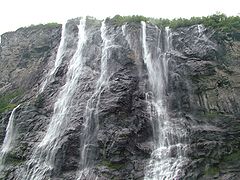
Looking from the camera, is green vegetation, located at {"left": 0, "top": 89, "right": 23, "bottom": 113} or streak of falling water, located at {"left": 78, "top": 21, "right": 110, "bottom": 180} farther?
green vegetation, located at {"left": 0, "top": 89, "right": 23, "bottom": 113}

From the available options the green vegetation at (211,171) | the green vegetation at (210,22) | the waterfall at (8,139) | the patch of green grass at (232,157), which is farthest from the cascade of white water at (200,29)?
the waterfall at (8,139)

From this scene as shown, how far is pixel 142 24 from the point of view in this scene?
120ft

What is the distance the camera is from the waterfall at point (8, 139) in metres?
30.3

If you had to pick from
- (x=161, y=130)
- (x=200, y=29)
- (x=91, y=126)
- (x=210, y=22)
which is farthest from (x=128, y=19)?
(x=161, y=130)

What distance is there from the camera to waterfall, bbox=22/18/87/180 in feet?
89.6

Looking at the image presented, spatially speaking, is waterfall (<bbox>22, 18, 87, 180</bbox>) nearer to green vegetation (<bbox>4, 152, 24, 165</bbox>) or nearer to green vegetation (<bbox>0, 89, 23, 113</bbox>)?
green vegetation (<bbox>4, 152, 24, 165</bbox>)

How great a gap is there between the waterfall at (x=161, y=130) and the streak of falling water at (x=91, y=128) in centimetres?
370

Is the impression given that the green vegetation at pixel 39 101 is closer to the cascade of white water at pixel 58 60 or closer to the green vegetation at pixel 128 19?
the cascade of white water at pixel 58 60

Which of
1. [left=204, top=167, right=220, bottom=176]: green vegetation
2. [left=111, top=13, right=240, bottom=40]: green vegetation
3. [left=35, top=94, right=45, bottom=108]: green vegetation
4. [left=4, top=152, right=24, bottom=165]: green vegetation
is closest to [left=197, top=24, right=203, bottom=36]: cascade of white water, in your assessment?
[left=111, top=13, right=240, bottom=40]: green vegetation

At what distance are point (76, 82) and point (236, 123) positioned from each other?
13703 mm

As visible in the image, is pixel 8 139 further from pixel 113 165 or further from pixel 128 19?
pixel 128 19

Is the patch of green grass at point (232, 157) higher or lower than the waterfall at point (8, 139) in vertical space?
lower

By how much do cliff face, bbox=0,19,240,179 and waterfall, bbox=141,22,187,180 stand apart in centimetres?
16

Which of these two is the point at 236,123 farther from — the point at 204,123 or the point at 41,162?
the point at 41,162
